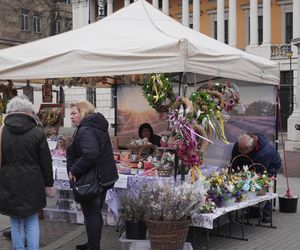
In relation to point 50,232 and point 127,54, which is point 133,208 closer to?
point 127,54

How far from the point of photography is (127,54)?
6.61 m

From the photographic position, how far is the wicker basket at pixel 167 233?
5.71 metres

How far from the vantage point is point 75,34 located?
7.95 meters

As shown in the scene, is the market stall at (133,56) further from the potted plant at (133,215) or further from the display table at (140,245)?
the display table at (140,245)

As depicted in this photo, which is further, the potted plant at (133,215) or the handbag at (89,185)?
the potted plant at (133,215)

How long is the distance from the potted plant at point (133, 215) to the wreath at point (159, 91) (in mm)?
1472

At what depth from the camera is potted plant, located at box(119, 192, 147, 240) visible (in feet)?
19.8

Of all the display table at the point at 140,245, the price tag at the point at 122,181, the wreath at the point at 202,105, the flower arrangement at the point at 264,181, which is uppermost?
the wreath at the point at 202,105

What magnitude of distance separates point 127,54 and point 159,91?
76 cm

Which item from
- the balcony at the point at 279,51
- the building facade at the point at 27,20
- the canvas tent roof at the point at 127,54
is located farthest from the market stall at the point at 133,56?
the building facade at the point at 27,20

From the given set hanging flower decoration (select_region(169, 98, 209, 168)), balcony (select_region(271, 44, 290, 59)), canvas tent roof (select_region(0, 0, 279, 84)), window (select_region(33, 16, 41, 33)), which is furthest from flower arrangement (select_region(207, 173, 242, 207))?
window (select_region(33, 16, 41, 33))

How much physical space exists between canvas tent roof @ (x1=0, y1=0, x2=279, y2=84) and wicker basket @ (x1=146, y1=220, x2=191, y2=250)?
5.76 feet

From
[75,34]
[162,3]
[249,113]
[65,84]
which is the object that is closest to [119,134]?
[65,84]

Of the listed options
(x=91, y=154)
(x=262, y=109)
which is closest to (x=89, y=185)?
(x=91, y=154)
